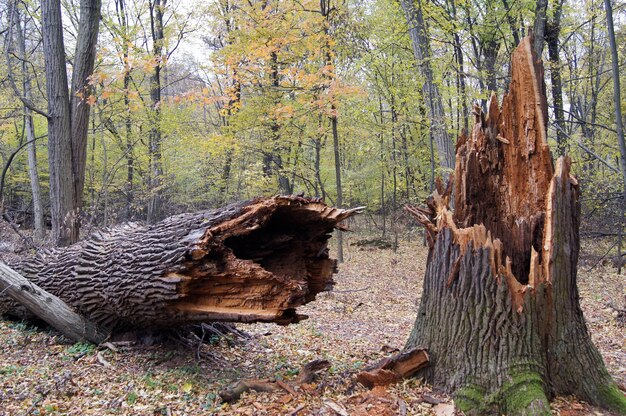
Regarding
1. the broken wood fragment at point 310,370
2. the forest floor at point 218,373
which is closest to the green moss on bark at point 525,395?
the forest floor at point 218,373

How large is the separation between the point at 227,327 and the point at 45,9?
6.84 meters

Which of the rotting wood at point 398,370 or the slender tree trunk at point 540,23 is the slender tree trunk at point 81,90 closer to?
the rotting wood at point 398,370

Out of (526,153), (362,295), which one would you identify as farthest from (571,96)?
A: (526,153)

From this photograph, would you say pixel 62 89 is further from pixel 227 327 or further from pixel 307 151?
pixel 307 151

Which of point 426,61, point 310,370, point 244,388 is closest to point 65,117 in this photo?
point 244,388

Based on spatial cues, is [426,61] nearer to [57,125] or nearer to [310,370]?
[57,125]

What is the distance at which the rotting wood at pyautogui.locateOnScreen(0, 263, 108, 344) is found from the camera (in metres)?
4.99

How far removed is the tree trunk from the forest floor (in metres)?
0.27

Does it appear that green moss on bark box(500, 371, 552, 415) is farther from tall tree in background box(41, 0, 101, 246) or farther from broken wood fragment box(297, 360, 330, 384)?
tall tree in background box(41, 0, 101, 246)

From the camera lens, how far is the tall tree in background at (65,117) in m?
8.02

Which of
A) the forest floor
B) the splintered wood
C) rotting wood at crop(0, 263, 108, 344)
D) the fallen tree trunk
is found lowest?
the forest floor

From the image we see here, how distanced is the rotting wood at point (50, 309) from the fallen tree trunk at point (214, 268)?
0.10m

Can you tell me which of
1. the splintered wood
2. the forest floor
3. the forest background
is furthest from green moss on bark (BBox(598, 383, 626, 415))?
the forest background

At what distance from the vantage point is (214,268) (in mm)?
3934
